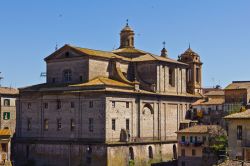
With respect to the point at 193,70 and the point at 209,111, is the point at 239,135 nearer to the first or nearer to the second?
the point at 209,111

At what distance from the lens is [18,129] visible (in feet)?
229

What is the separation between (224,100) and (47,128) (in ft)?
77.6

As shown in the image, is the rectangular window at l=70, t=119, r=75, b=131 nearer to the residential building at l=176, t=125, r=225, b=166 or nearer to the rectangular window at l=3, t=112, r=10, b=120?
the residential building at l=176, t=125, r=225, b=166

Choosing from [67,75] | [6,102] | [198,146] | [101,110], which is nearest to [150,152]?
[198,146]

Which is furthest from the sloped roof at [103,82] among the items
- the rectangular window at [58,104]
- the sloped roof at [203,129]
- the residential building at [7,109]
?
the residential building at [7,109]

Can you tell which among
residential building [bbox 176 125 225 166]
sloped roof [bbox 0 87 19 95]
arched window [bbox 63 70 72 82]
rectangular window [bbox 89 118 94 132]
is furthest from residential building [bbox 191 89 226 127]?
sloped roof [bbox 0 87 19 95]

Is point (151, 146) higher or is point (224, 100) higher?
point (224, 100)

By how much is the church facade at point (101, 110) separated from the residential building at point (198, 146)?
5361mm

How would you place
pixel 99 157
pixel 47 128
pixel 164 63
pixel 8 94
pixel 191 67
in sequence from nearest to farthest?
pixel 99 157 → pixel 47 128 → pixel 164 63 → pixel 8 94 → pixel 191 67

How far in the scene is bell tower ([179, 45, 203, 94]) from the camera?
81906mm

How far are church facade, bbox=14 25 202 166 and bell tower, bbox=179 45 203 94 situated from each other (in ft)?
20.2

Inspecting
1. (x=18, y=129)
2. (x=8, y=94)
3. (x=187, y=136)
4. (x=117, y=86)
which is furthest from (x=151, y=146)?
(x=8, y=94)

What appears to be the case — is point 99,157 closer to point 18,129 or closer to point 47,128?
point 47,128

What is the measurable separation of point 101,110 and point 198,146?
11.8 metres
